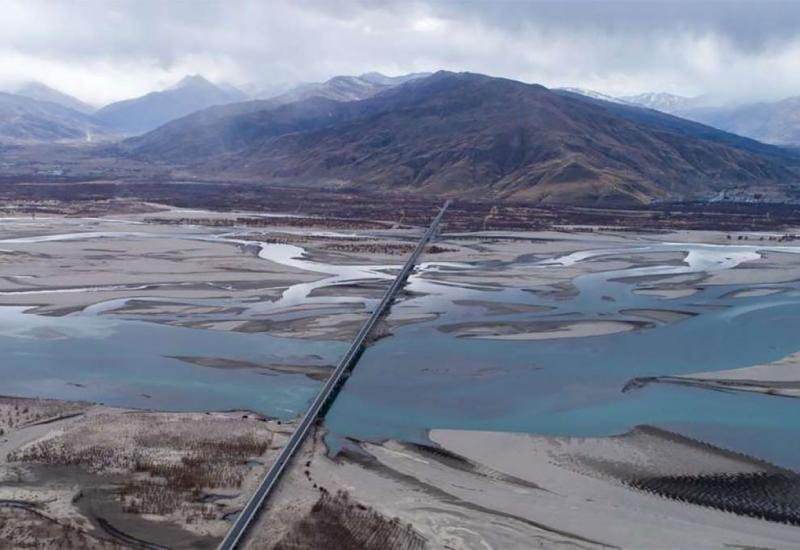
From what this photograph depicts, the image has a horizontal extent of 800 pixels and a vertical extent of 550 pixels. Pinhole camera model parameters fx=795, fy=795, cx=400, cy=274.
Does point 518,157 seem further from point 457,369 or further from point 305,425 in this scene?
point 305,425

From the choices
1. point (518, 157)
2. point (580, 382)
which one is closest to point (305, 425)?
point (580, 382)

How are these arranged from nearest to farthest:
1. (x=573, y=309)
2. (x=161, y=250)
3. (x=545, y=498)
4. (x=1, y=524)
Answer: (x=1, y=524) → (x=545, y=498) → (x=573, y=309) → (x=161, y=250)

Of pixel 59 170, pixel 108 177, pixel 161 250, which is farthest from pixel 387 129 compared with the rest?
pixel 161 250

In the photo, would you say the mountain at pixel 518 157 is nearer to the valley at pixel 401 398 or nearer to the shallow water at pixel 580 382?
the valley at pixel 401 398

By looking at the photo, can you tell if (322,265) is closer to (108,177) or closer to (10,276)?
(10,276)

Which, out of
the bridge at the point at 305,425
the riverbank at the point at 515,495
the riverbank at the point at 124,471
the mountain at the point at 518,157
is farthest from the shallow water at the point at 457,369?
the mountain at the point at 518,157

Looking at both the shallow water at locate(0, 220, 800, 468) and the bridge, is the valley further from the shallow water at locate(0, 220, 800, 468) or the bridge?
the bridge

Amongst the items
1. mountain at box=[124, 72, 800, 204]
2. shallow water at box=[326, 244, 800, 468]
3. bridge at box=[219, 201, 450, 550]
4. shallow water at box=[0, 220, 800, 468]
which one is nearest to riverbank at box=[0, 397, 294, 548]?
bridge at box=[219, 201, 450, 550]
